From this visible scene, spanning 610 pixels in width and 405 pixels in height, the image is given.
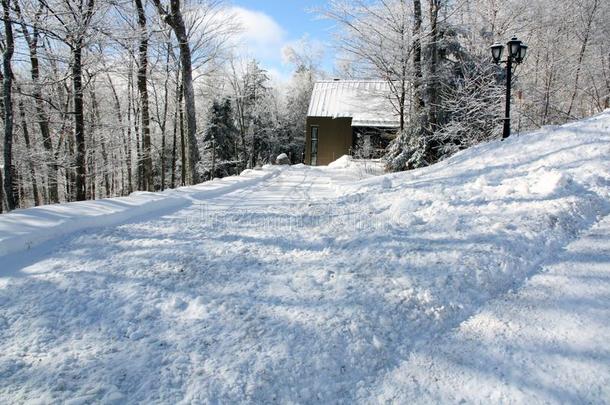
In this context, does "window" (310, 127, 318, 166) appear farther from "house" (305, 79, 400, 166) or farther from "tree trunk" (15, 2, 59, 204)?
"tree trunk" (15, 2, 59, 204)

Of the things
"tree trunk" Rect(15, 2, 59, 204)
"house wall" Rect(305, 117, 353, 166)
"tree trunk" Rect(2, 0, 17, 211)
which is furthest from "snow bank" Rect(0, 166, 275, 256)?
"house wall" Rect(305, 117, 353, 166)

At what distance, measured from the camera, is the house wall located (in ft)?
78.7

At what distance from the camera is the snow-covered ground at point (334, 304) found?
81.4 inches

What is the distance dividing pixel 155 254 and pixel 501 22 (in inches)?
749

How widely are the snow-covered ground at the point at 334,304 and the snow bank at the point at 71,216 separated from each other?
50mm

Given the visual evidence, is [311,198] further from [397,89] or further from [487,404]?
[397,89]

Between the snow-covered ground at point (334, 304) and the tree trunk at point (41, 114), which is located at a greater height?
the tree trunk at point (41, 114)

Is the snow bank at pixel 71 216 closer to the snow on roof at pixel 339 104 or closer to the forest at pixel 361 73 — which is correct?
the forest at pixel 361 73

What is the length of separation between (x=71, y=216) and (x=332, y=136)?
20.7 meters

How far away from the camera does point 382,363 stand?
2271 millimetres

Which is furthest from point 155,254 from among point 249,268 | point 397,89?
point 397,89

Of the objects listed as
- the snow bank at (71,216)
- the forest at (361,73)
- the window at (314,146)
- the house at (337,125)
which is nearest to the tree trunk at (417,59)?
the forest at (361,73)

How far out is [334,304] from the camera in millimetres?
2834

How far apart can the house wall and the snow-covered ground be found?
19.4 metres
